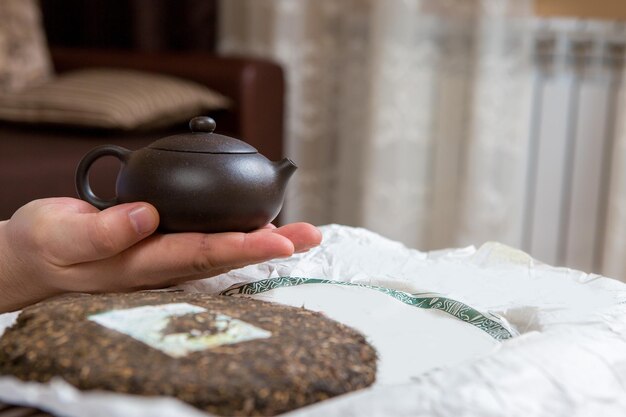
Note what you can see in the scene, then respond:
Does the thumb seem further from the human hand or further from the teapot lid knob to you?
the teapot lid knob

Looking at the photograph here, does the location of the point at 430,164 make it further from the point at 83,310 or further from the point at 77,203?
the point at 83,310

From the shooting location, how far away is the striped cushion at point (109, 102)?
2.32m

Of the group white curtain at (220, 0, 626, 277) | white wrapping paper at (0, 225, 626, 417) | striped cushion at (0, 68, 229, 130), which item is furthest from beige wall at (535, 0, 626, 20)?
white wrapping paper at (0, 225, 626, 417)

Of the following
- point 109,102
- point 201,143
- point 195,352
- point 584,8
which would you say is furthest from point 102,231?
point 584,8

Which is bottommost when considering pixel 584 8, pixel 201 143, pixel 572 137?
pixel 572 137

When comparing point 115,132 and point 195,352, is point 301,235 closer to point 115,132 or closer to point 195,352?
point 195,352

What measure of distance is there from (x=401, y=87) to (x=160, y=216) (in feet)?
6.10

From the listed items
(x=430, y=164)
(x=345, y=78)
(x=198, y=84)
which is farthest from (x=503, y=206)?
(x=198, y=84)

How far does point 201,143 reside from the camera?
0.94m

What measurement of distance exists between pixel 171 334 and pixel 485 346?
264mm

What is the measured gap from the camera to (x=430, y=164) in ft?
9.16

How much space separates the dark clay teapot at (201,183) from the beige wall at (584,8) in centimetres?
163

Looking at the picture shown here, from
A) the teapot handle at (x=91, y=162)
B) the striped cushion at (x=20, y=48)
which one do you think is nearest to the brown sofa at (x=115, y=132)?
the striped cushion at (x=20, y=48)

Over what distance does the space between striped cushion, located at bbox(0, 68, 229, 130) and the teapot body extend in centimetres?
141
